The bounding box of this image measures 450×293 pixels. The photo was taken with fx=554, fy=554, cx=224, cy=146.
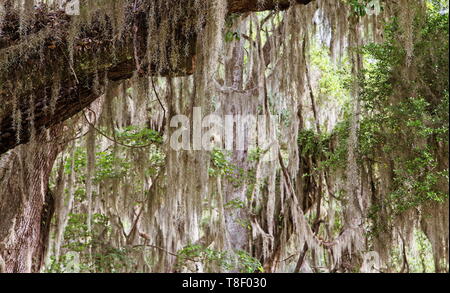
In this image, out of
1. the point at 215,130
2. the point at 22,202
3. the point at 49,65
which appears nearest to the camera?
the point at 49,65

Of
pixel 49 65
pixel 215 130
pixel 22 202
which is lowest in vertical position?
pixel 22 202

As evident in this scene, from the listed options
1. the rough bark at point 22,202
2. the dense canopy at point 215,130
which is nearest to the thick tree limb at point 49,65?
the dense canopy at point 215,130

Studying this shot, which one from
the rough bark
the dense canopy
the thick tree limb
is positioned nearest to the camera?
the thick tree limb

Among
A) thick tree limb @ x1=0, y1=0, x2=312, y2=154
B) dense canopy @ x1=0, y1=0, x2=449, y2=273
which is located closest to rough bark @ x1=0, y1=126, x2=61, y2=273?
dense canopy @ x1=0, y1=0, x2=449, y2=273

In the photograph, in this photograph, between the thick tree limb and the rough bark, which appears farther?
the rough bark

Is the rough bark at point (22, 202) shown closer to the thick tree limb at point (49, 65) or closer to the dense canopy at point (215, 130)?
the dense canopy at point (215, 130)

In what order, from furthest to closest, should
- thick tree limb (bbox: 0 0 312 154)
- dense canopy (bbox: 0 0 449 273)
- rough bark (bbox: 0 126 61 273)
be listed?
rough bark (bbox: 0 126 61 273) < dense canopy (bbox: 0 0 449 273) < thick tree limb (bbox: 0 0 312 154)

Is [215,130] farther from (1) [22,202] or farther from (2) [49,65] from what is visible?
(2) [49,65]

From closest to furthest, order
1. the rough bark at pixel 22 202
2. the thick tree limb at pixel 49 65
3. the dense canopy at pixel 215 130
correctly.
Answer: the thick tree limb at pixel 49 65 < the dense canopy at pixel 215 130 < the rough bark at pixel 22 202

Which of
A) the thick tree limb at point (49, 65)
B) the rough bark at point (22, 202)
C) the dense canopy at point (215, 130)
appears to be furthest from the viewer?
the rough bark at point (22, 202)

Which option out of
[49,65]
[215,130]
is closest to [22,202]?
[49,65]

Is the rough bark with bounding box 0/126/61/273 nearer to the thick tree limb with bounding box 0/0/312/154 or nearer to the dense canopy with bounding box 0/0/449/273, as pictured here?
the dense canopy with bounding box 0/0/449/273

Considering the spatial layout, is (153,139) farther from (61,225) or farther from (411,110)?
(411,110)
